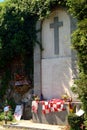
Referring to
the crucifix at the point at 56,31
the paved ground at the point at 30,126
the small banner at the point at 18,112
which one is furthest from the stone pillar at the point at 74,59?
the small banner at the point at 18,112

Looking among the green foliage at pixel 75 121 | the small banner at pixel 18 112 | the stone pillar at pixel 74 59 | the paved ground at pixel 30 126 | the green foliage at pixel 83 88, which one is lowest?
the paved ground at pixel 30 126

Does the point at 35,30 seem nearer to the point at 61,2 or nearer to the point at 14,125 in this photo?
the point at 61,2

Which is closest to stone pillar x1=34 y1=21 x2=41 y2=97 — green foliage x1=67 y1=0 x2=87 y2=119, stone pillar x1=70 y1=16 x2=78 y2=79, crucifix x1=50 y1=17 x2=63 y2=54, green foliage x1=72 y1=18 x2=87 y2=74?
crucifix x1=50 y1=17 x2=63 y2=54

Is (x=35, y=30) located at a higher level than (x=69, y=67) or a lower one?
higher

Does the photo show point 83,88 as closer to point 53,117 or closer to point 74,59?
point 53,117

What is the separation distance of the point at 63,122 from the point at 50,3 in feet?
16.7

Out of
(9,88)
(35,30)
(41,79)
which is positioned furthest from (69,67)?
(9,88)

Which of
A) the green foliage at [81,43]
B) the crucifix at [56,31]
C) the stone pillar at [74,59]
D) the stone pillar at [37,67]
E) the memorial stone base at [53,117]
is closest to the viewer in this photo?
the green foliage at [81,43]

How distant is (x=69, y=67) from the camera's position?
49.3 ft

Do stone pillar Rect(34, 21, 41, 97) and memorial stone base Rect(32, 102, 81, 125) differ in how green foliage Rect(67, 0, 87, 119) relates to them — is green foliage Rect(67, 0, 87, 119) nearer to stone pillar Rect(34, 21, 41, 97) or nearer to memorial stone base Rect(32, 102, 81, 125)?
memorial stone base Rect(32, 102, 81, 125)

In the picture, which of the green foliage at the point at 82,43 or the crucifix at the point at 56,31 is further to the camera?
the crucifix at the point at 56,31

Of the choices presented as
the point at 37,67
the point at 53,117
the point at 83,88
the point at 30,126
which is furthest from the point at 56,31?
the point at 83,88

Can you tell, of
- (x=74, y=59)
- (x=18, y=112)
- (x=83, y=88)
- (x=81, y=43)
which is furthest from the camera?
(x=18, y=112)

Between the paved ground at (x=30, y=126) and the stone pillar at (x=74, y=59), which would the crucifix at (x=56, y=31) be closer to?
the stone pillar at (x=74, y=59)
